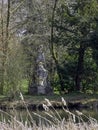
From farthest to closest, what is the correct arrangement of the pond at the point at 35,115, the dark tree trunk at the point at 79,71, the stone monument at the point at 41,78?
the dark tree trunk at the point at 79,71 → the stone monument at the point at 41,78 → the pond at the point at 35,115

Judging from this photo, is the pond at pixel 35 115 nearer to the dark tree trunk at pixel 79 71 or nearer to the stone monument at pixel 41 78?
the stone monument at pixel 41 78

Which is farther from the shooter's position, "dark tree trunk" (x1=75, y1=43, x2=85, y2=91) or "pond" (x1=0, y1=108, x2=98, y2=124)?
"dark tree trunk" (x1=75, y1=43, x2=85, y2=91)

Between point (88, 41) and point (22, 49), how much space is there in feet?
14.2

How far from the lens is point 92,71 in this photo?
32.4 meters

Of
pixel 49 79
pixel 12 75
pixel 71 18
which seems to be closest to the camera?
pixel 12 75

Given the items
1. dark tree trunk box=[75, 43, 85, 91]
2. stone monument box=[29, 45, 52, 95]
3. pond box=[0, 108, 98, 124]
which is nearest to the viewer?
pond box=[0, 108, 98, 124]

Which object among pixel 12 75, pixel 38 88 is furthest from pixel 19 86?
pixel 38 88

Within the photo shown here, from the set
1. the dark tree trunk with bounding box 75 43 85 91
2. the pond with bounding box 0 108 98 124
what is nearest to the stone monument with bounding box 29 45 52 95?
the dark tree trunk with bounding box 75 43 85 91

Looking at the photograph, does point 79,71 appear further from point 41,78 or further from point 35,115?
point 35,115

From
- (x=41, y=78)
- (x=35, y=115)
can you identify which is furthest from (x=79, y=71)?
(x=35, y=115)

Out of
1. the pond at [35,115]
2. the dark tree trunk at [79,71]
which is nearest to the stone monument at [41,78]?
the dark tree trunk at [79,71]

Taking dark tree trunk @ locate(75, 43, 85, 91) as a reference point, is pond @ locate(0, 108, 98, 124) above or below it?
above

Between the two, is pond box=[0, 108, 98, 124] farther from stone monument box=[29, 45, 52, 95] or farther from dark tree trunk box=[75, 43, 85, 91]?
dark tree trunk box=[75, 43, 85, 91]

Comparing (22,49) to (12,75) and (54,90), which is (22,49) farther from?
(54,90)
